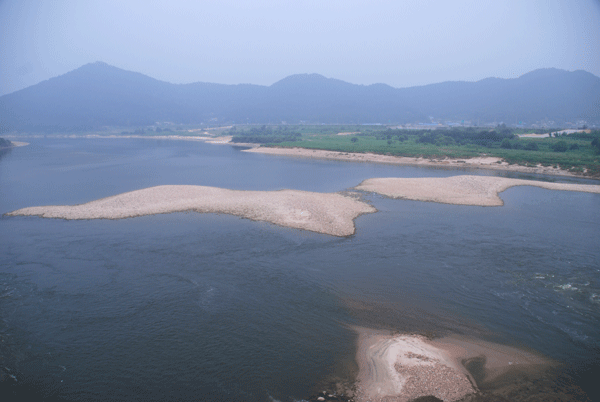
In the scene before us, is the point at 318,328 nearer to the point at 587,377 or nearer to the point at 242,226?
the point at 587,377

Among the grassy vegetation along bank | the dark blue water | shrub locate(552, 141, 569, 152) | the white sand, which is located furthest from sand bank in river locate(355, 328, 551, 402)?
shrub locate(552, 141, 569, 152)

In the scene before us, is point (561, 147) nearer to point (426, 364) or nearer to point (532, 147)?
point (532, 147)

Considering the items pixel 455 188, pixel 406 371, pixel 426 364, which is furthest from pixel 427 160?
pixel 406 371

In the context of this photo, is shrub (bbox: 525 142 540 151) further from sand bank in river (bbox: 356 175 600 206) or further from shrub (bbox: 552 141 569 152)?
Answer: sand bank in river (bbox: 356 175 600 206)

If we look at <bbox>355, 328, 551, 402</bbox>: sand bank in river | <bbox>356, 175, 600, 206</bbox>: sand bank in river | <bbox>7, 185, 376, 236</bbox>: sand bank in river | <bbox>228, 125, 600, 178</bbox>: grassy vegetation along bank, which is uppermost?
<bbox>228, 125, 600, 178</bbox>: grassy vegetation along bank

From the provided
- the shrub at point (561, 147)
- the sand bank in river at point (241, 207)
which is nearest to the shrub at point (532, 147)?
the shrub at point (561, 147)
